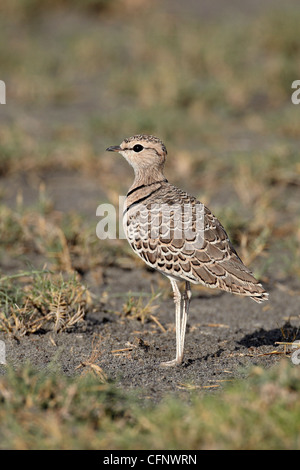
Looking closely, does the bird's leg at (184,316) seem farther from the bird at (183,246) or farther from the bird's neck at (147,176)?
the bird's neck at (147,176)

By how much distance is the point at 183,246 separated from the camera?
12.6ft

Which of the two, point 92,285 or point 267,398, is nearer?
point 267,398

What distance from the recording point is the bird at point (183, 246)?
149 inches

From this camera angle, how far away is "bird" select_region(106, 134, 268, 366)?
3.79m

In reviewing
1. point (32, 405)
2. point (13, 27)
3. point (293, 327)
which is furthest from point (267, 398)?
point (13, 27)

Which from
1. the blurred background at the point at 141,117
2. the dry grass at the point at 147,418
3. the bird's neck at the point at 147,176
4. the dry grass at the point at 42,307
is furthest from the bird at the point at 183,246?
the blurred background at the point at 141,117

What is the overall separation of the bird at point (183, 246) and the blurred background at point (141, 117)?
4.70 feet

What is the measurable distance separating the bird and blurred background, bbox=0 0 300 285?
1432mm

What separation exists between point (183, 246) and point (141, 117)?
4.92m

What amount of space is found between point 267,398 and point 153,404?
65 centimetres

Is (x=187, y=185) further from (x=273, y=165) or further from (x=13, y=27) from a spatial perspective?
(x=13, y=27)

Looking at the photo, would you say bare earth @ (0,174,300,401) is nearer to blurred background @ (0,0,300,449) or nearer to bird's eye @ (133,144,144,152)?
blurred background @ (0,0,300,449)

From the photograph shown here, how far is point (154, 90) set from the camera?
382 inches

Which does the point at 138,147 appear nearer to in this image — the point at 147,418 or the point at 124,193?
the point at 147,418
